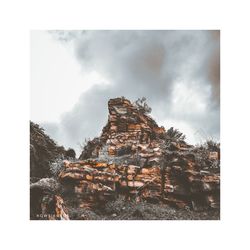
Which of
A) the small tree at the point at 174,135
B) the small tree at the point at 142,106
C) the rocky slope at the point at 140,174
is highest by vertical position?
the small tree at the point at 142,106

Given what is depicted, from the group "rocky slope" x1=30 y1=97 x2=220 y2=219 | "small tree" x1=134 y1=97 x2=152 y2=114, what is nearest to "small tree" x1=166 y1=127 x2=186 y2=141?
"rocky slope" x1=30 y1=97 x2=220 y2=219

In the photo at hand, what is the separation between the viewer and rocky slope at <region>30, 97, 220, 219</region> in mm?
5699

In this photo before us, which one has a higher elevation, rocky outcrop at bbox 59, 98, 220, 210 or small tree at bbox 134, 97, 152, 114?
small tree at bbox 134, 97, 152, 114

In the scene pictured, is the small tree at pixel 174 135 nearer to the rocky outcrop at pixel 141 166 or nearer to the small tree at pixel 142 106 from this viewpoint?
the rocky outcrop at pixel 141 166

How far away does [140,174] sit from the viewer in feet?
19.1

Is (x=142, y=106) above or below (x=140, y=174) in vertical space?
above

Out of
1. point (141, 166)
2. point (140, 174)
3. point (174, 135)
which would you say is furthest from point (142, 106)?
point (140, 174)

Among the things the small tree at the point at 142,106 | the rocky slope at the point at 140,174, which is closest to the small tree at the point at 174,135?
the rocky slope at the point at 140,174

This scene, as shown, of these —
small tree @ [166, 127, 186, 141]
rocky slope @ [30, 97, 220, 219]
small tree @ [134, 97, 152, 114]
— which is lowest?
rocky slope @ [30, 97, 220, 219]

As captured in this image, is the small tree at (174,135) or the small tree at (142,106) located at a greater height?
the small tree at (142,106)

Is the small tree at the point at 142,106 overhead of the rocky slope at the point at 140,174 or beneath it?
overhead

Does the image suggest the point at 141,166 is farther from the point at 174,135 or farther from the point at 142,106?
the point at 142,106

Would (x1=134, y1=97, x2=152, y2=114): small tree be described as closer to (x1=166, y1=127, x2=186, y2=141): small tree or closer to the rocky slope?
the rocky slope

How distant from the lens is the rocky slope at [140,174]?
5.70m
